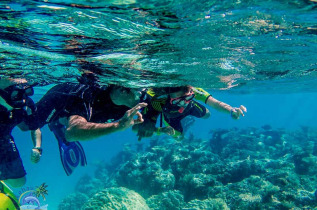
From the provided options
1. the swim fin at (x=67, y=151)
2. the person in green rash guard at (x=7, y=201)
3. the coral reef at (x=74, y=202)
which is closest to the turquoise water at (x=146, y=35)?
the swim fin at (x=67, y=151)

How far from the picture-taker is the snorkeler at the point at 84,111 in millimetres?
3732

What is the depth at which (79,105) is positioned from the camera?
474 centimetres

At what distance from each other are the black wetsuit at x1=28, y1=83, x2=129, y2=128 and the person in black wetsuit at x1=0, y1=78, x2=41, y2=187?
43 cm

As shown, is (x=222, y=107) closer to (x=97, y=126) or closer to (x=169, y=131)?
(x=169, y=131)

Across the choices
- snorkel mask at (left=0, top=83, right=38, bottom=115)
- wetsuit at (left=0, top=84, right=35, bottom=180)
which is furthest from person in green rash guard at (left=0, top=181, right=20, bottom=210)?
snorkel mask at (left=0, top=83, right=38, bottom=115)

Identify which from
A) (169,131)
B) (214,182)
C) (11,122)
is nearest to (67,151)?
(11,122)

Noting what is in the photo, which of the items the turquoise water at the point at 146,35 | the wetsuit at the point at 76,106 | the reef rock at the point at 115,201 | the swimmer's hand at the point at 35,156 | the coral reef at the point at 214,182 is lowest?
the coral reef at the point at 214,182

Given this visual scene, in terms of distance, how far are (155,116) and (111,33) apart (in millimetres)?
2945

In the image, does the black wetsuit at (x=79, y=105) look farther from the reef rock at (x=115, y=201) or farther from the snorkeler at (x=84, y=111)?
the reef rock at (x=115, y=201)

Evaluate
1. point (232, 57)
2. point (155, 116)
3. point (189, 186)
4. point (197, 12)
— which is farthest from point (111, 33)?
point (189, 186)

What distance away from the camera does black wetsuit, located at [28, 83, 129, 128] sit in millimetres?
4812

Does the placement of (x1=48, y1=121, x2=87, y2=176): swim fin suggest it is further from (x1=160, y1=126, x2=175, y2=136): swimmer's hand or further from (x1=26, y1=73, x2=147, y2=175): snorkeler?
(x1=160, y1=126, x2=175, y2=136): swimmer's hand

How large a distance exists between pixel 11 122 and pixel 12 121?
0.06 meters

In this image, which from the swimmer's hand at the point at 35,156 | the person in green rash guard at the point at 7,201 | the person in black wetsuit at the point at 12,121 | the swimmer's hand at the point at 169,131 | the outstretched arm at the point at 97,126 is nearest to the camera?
the outstretched arm at the point at 97,126
